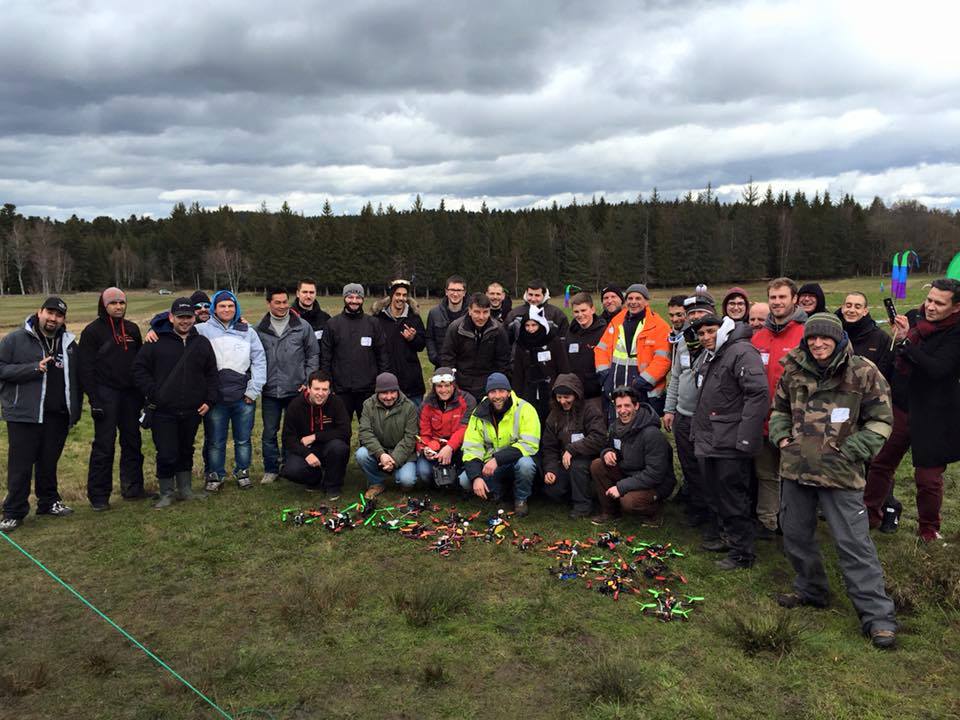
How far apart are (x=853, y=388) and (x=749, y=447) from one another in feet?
3.87

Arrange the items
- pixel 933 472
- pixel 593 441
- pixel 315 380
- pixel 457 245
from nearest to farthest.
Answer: pixel 933 472 → pixel 593 441 → pixel 315 380 → pixel 457 245

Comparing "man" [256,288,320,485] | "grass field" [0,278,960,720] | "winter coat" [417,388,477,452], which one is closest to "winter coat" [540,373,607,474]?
"grass field" [0,278,960,720]

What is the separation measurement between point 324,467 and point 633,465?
3.78 meters

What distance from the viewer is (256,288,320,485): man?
822 cm

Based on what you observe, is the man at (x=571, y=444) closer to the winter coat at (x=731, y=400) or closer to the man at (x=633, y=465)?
the man at (x=633, y=465)

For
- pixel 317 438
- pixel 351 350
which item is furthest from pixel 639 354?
pixel 317 438

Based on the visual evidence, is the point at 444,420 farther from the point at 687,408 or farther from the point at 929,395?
the point at 929,395

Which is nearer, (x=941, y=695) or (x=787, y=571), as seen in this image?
(x=941, y=695)

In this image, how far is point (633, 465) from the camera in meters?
6.75

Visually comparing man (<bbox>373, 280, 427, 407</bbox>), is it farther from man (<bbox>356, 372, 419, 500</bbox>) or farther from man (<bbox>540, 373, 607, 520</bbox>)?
man (<bbox>540, 373, 607, 520</bbox>)

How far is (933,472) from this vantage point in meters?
5.83

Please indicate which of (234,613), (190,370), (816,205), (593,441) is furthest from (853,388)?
(816,205)

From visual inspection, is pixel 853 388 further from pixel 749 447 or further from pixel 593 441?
pixel 593 441

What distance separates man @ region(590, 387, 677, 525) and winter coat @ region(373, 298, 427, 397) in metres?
2.99
